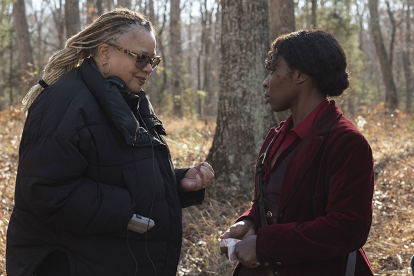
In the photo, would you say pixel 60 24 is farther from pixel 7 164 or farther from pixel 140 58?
pixel 140 58

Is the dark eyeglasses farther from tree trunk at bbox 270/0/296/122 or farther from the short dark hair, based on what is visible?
tree trunk at bbox 270/0/296/122

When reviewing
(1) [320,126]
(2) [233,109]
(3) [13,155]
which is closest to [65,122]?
(1) [320,126]

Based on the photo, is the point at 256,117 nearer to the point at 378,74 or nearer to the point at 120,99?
the point at 120,99

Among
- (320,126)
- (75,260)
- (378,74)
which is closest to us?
(320,126)

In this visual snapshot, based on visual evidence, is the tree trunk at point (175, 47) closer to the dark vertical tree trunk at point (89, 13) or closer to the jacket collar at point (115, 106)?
the dark vertical tree trunk at point (89, 13)

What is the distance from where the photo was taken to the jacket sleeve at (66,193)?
1.74 meters

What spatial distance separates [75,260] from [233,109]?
352 centimetres

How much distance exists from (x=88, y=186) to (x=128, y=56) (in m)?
0.77

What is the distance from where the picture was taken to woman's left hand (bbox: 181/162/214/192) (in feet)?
7.78

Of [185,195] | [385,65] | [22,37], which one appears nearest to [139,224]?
[185,195]

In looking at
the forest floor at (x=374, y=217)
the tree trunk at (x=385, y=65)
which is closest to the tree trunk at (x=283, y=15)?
the forest floor at (x=374, y=217)

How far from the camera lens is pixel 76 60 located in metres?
2.23

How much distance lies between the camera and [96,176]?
190 centimetres

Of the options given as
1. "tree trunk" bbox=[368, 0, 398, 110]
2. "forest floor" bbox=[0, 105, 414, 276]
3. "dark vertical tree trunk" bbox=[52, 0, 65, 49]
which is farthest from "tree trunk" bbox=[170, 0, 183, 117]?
"forest floor" bbox=[0, 105, 414, 276]
